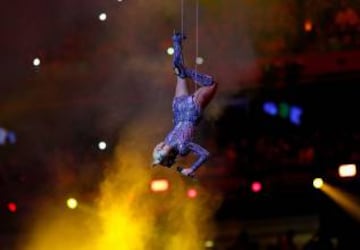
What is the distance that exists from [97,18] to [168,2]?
0.65 metres

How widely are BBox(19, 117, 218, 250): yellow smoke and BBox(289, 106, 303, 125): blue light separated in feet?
3.40

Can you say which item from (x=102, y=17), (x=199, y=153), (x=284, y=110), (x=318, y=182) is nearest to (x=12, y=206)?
(x=102, y=17)

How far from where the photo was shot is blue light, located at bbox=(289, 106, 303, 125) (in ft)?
26.5

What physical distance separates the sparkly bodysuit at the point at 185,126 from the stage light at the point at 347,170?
3.86 metres

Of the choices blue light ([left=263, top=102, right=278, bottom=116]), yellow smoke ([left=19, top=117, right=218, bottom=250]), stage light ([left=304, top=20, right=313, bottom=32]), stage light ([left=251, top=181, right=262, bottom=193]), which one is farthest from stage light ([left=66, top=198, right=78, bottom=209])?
stage light ([left=304, top=20, right=313, bottom=32])

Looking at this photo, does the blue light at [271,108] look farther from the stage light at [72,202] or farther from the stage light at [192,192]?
the stage light at [72,202]

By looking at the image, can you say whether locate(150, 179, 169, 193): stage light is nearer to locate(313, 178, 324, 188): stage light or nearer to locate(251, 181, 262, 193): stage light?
locate(251, 181, 262, 193): stage light

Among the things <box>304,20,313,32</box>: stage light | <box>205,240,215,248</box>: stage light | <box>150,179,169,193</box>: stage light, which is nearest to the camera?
<box>304,20,313,32</box>: stage light

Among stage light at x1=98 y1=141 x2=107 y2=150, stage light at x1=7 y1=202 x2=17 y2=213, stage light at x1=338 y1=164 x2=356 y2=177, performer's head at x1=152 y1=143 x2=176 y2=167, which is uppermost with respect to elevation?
stage light at x1=98 y1=141 x2=107 y2=150

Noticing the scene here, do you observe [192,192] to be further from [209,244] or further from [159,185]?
[209,244]

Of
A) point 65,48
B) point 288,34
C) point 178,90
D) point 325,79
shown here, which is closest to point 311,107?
point 325,79

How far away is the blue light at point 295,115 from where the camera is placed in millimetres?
8073

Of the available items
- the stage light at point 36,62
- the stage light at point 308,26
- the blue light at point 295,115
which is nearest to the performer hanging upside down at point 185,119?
the stage light at point 308,26

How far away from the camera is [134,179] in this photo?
786cm
